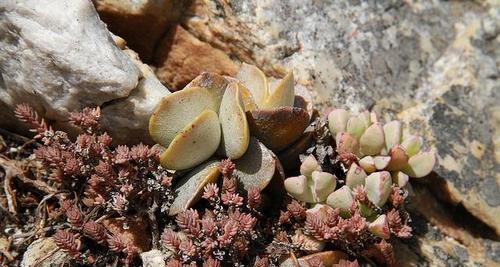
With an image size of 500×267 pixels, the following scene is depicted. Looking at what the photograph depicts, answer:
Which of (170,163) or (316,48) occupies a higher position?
(316,48)

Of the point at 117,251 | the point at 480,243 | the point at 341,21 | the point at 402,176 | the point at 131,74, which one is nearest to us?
the point at 117,251

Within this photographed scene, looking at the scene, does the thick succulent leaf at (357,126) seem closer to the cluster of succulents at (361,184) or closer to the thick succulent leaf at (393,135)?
the cluster of succulents at (361,184)

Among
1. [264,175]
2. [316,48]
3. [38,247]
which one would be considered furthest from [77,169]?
[316,48]

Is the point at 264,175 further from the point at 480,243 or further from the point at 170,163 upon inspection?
the point at 480,243

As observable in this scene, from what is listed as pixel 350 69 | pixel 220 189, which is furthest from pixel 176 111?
pixel 350 69

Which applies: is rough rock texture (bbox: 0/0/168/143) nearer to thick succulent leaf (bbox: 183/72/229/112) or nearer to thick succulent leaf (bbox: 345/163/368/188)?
thick succulent leaf (bbox: 183/72/229/112)

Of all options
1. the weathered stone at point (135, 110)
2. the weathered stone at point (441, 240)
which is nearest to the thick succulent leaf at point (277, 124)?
the weathered stone at point (135, 110)

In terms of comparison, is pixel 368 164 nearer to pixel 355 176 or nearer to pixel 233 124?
pixel 355 176
